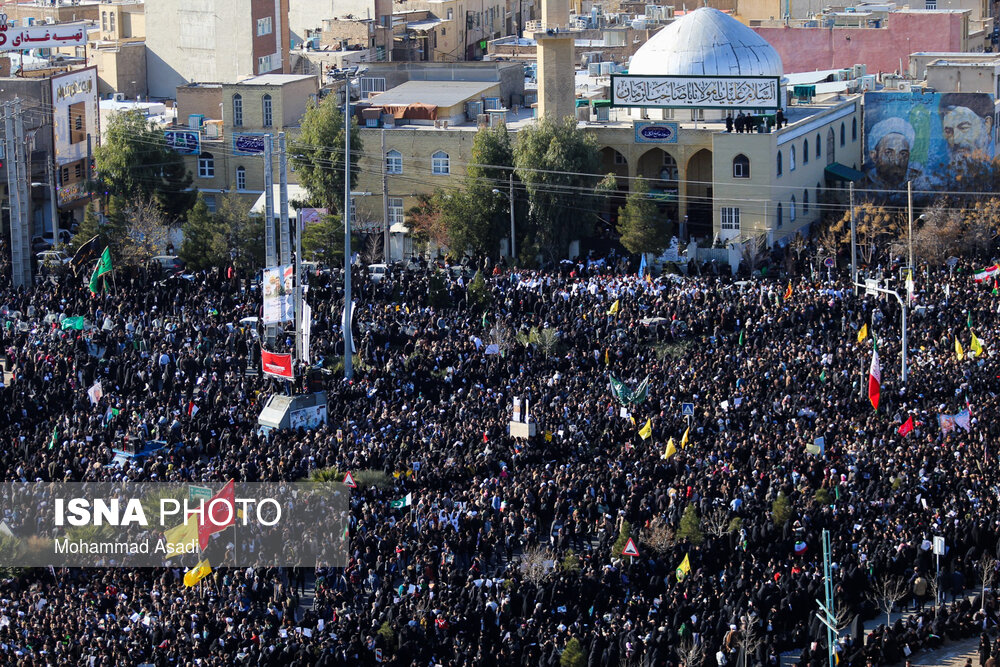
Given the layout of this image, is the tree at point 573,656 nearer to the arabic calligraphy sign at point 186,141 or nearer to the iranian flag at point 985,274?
the iranian flag at point 985,274

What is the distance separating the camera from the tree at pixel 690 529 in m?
31.3

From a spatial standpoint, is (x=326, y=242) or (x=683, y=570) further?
(x=326, y=242)

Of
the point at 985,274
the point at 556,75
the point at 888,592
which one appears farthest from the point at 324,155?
the point at 888,592

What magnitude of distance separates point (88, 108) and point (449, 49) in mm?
26960

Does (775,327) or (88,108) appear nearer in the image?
(775,327)

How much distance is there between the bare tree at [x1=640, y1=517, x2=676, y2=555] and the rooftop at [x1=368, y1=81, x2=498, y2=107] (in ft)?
97.0

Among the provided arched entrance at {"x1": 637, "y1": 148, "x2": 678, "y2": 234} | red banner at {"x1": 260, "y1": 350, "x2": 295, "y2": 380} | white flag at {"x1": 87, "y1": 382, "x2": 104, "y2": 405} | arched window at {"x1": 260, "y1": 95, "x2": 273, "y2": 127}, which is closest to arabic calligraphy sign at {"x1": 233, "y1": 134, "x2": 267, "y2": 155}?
arched window at {"x1": 260, "y1": 95, "x2": 273, "y2": 127}

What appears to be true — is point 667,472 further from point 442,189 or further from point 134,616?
point 442,189

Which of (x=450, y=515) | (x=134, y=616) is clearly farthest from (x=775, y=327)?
(x=134, y=616)

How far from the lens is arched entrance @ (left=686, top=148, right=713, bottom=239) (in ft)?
A: 182

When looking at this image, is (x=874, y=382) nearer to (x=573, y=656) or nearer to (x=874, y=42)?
(x=573, y=656)

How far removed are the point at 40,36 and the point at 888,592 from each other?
44.3 m

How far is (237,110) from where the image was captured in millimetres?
59375

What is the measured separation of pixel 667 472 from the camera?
3444 centimetres
